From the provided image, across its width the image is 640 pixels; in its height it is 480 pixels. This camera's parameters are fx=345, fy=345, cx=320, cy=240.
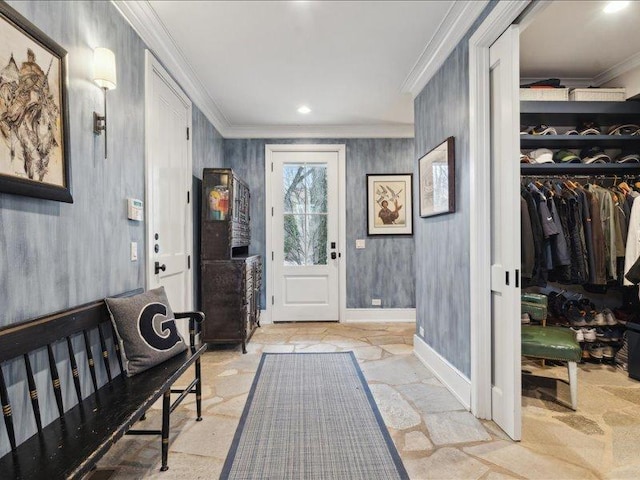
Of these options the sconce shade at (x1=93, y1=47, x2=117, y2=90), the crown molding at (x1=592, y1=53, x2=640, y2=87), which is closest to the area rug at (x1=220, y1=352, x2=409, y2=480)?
the sconce shade at (x1=93, y1=47, x2=117, y2=90)

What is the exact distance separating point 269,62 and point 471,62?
1.64m

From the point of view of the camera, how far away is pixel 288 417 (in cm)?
219

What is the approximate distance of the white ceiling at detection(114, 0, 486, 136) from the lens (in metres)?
2.26

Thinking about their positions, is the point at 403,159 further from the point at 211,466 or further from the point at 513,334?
the point at 211,466

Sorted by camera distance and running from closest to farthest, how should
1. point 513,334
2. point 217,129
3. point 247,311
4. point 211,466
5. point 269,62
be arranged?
point 211,466 < point 513,334 < point 269,62 < point 247,311 < point 217,129

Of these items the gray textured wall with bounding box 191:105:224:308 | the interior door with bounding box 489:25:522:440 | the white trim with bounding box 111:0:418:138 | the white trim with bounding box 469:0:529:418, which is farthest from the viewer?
the gray textured wall with bounding box 191:105:224:308

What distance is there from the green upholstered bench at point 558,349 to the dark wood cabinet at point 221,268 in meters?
2.43

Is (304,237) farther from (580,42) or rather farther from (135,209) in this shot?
(580,42)

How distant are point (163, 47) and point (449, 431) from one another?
326 cm

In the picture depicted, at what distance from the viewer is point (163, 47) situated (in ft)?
8.47

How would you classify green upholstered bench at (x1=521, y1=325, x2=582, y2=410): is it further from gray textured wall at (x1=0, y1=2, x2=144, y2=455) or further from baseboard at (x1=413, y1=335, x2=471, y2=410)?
gray textured wall at (x1=0, y1=2, x2=144, y2=455)

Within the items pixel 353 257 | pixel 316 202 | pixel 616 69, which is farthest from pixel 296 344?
pixel 616 69

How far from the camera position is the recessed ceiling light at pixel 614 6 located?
2191 mm

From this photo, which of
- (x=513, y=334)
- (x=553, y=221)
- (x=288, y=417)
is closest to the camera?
(x=513, y=334)
